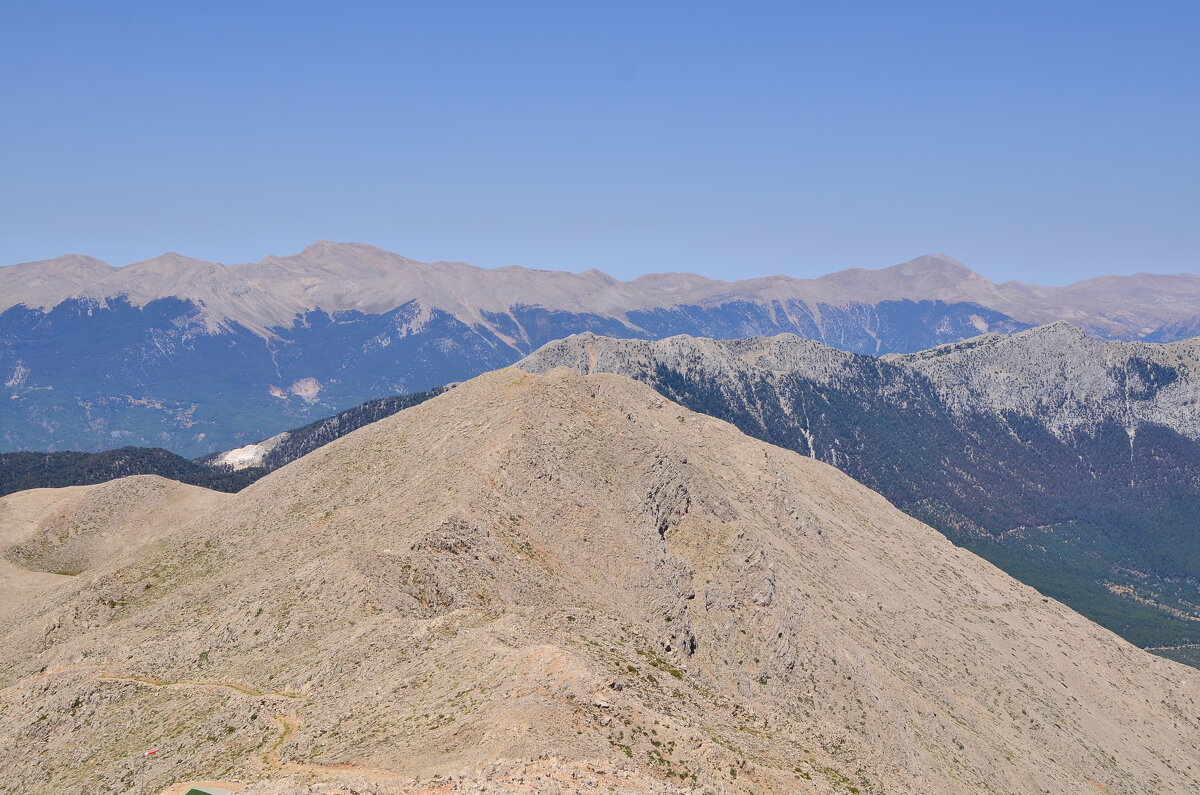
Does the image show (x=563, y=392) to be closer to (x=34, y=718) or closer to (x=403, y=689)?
(x=403, y=689)

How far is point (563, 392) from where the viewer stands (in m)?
148

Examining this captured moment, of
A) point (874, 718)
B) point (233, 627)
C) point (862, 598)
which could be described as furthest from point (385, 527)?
point (862, 598)

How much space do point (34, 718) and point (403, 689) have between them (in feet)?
130

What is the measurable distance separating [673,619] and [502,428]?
122ft

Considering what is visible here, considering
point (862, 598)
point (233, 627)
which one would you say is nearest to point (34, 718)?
point (233, 627)

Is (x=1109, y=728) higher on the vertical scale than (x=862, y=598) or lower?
lower

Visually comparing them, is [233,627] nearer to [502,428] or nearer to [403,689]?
[403,689]

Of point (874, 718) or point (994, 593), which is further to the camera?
point (994, 593)

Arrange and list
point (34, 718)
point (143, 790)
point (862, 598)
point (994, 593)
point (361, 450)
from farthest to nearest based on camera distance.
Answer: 1. point (994, 593)
2. point (862, 598)
3. point (361, 450)
4. point (34, 718)
5. point (143, 790)

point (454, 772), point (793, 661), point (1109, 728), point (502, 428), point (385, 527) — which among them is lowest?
point (1109, 728)

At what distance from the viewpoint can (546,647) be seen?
8125 cm

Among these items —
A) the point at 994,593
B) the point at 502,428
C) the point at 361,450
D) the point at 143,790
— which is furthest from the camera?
the point at 994,593

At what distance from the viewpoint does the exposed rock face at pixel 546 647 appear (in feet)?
245

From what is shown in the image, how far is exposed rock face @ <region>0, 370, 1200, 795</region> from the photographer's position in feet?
245
